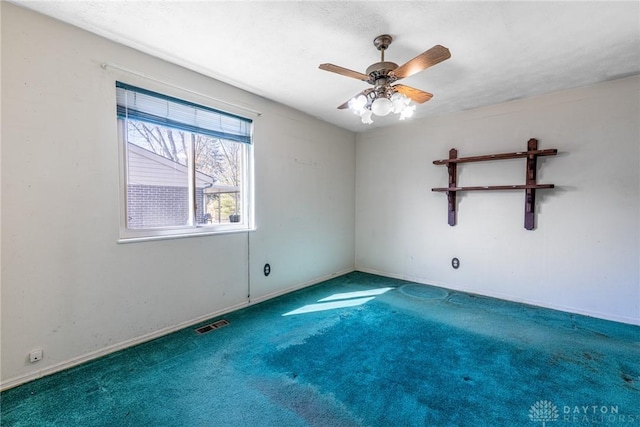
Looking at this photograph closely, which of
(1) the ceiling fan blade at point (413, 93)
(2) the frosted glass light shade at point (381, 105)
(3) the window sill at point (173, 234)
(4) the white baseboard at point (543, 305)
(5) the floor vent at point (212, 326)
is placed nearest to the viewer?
(2) the frosted glass light shade at point (381, 105)

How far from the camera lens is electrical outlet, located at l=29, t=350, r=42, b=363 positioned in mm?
2024

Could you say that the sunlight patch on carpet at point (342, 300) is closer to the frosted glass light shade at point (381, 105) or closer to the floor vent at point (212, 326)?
the floor vent at point (212, 326)

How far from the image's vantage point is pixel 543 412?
1766 mm

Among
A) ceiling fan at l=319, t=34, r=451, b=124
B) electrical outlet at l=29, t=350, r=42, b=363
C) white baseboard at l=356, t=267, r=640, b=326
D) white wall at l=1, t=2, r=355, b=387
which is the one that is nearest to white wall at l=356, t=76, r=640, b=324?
white baseboard at l=356, t=267, r=640, b=326

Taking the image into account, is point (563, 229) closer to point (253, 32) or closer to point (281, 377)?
point (281, 377)

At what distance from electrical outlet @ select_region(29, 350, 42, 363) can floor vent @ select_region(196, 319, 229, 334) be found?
1.11 meters

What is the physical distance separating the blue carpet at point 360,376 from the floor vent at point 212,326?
8 cm

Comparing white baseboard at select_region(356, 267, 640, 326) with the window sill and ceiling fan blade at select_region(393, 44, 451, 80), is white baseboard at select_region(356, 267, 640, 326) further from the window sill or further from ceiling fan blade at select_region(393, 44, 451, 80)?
ceiling fan blade at select_region(393, 44, 451, 80)

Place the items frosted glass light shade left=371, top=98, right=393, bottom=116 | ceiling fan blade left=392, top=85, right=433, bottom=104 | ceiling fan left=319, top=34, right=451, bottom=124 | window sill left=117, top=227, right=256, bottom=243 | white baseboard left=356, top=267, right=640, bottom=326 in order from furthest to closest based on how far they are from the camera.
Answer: white baseboard left=356, top=267, right=640, bottom=326 < window sill left=117, top=227, right=256, bottom=243 < ceiling fan blade left=392, top=85, right=433, bottom=104 < frosted glass light shade left=371, top=98, right=393, bottom=116 < ceiling fan left=319, top=34, right=451, bottom=124

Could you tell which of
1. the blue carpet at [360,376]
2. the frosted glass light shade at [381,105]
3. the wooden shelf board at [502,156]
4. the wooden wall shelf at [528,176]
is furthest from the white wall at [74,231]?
the wooden wall shelf at [528,176]

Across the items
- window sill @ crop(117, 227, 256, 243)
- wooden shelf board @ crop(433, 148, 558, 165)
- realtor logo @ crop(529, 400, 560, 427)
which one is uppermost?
wooden shelf board @ crop(433, 148, 558, 165)

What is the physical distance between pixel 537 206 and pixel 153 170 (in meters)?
4.35

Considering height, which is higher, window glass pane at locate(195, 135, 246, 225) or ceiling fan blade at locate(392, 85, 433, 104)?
ceiling fan blade at locate(392, 85, 433, 104)

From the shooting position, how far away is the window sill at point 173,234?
2.53 metres
